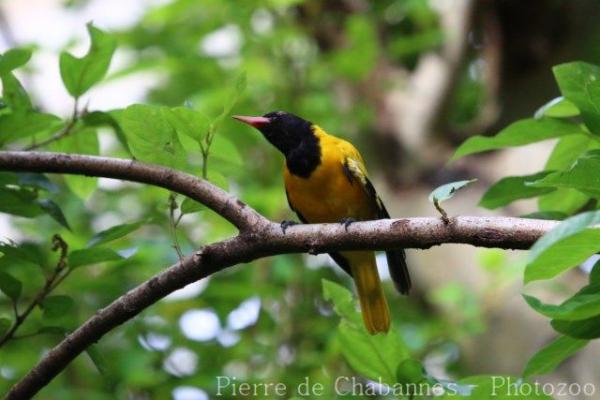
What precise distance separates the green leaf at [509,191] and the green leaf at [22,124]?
1.17 metres

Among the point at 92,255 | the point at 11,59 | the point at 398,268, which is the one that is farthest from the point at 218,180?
the point at 398,268

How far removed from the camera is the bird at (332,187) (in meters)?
3.74

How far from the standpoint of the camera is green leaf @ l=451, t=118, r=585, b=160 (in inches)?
85.5

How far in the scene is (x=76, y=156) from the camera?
79.9 inches

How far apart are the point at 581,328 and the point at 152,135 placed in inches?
40.6

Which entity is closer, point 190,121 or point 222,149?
point 190,121

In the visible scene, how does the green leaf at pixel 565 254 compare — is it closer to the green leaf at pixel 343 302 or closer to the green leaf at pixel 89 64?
the green leaf at pixel 343 302

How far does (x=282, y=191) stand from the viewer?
4938 millimetres

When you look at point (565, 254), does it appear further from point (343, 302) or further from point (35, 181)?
point (35, 181)

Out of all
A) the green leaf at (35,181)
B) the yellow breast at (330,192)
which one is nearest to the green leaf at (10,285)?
the green leaf at (35,181)

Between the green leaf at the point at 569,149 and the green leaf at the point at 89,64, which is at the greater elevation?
the green leaf at the point at 89,64

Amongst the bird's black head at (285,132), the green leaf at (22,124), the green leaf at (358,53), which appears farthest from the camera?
the green leaf at (358,53)

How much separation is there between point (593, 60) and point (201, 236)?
2.64 meters

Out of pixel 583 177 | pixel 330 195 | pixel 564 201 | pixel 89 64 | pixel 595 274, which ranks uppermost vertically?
pixel 330 195
